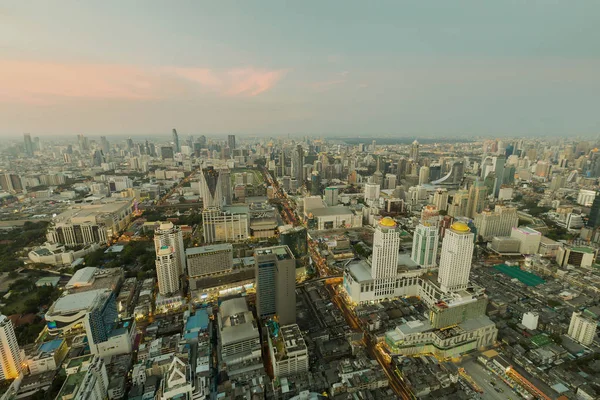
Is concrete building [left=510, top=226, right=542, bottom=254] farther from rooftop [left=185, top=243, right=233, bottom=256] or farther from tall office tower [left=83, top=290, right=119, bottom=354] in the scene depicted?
tall office tower [left=83, top=290, right=119, bottom=354]

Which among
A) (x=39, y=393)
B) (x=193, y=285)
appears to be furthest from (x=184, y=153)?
(x=39, y=393)

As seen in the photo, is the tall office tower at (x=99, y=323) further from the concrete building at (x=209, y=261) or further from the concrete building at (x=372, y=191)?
the concrete building at (x=372, y=191)

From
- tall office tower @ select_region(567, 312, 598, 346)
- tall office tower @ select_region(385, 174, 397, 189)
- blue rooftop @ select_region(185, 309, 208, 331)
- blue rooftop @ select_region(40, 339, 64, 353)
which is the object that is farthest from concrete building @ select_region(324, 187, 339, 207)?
blue rooftop @ select_region(40, 339, 64, 353)

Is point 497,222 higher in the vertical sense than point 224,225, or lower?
lower

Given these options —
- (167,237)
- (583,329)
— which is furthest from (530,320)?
(167,237)

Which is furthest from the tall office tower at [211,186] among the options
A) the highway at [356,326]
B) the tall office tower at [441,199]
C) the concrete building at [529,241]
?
the concrete building at [529,241]

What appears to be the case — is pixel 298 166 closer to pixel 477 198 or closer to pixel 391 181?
pixel 391 181
